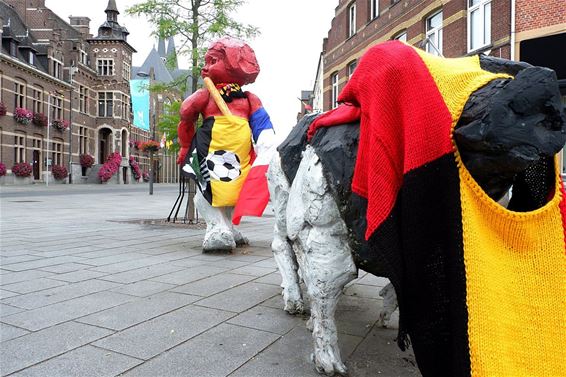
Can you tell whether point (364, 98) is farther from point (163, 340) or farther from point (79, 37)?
point (79, 37)

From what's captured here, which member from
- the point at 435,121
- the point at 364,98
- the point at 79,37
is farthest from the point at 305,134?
the point at 79,37

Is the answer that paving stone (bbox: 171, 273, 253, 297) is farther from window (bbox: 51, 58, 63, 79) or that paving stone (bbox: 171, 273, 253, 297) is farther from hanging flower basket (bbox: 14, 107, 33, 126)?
window (bbox: 51, 58, 63, 79)

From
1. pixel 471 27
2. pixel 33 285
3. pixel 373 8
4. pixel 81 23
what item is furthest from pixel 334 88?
pixel 81 23

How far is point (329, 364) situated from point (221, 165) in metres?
3.22

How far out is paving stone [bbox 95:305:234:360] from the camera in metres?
2.25

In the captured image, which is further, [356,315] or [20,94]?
[20,94]

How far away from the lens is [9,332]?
243 centimetres

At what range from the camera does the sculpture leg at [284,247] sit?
2849 mm

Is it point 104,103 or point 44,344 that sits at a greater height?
point 104,103

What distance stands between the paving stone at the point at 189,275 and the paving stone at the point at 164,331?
77 centimetres

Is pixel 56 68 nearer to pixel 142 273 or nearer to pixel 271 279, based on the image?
pixel 142 273

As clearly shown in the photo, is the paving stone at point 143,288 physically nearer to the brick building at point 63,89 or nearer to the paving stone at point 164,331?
the paving stone at point 164,331

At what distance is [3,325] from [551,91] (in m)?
2.94

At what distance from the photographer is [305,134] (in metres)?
2.47
